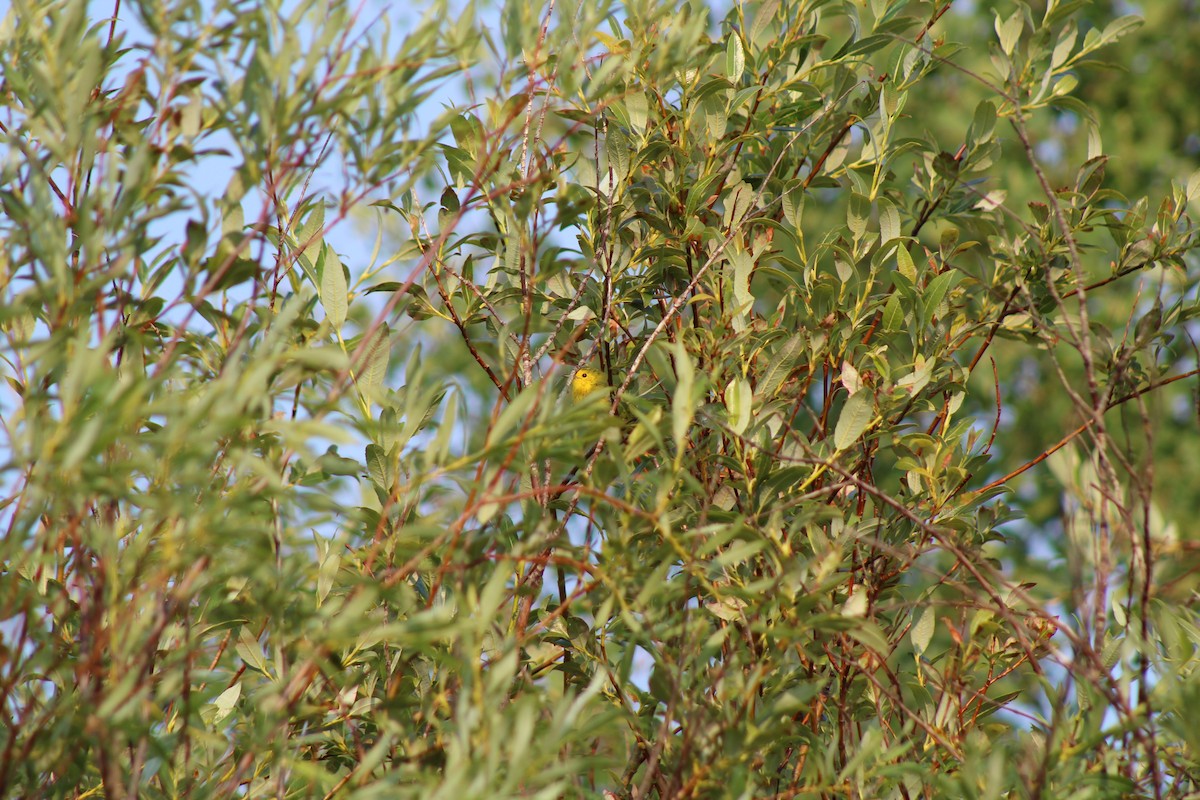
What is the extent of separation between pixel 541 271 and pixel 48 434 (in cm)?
62

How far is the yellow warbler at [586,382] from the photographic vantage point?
5.62 feet

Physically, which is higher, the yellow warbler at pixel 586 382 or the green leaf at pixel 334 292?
the yellow warbler at pixel 586 382

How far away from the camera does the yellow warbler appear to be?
171cm

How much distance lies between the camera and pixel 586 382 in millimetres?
1730

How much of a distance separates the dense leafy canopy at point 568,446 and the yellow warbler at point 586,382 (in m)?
0.03

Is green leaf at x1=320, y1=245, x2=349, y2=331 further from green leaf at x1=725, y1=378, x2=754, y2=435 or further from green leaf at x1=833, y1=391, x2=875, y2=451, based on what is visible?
green leaf at x1=833, y1=391, x2=875, y2=451

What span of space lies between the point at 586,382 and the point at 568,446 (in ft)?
1.68

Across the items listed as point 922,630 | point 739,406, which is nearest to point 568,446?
point 739,406

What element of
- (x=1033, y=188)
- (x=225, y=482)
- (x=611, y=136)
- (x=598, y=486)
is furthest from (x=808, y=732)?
(x=1033, y=188)

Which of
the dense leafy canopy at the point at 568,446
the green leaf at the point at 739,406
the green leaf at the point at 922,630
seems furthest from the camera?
the green leaf at the point at 922,630

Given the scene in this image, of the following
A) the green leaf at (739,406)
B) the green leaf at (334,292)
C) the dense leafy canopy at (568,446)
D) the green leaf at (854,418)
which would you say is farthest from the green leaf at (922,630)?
the green leaf at (334,292)

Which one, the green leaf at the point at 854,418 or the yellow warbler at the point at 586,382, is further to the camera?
the yellow warbler at the point at 586,382

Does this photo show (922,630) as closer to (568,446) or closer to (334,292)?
(568,446)

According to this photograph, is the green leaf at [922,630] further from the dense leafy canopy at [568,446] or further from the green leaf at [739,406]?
the green leaf at [739,406]
